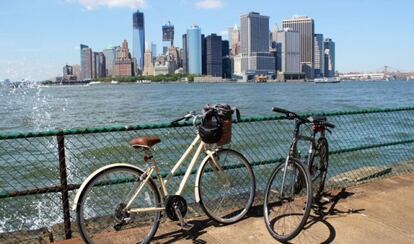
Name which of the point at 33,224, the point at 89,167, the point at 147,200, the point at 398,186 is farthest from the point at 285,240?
the point at 89,167

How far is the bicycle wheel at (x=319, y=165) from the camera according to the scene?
5426 millimetres

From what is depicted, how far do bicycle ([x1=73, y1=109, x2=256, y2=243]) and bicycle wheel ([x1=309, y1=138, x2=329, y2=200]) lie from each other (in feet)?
2.59

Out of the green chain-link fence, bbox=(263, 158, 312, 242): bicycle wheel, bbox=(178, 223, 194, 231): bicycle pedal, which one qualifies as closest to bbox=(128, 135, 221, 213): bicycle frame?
bbox=(178, 223, 194, 231): bicycle pedal

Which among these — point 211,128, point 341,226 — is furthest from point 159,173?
point 341,226

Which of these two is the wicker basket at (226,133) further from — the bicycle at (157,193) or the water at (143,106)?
the water at (143,106)

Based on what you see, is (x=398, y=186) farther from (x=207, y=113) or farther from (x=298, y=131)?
(x=207, y=113)

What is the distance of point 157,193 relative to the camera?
440 centimetres

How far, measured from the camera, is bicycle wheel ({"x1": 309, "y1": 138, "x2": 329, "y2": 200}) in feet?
17.8

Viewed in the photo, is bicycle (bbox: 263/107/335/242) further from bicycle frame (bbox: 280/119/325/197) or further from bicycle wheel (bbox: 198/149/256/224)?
bicycle wheel (bbox: 198/149/256/224)

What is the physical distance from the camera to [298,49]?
198m

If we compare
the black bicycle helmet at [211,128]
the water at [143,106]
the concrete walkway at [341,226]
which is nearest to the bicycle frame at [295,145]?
the concrete walkway at [341,226]

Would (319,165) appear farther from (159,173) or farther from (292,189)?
(159,173)

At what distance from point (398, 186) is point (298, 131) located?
261cm

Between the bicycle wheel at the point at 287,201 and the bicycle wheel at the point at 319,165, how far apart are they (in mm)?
550
